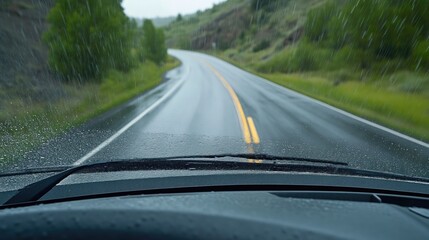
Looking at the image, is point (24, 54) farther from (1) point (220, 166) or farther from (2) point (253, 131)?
(1) point (220, 166)

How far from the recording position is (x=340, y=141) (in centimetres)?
794

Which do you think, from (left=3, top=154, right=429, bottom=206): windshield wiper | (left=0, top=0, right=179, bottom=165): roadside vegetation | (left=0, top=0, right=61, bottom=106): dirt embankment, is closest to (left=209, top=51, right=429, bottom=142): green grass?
(left=3, top=154, right=429, bottom=206): windshield wiper

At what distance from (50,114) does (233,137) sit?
5.39 meters

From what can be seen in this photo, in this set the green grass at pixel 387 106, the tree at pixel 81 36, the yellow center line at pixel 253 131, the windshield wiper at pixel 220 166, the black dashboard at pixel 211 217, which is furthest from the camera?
the tree at pixel 81 36

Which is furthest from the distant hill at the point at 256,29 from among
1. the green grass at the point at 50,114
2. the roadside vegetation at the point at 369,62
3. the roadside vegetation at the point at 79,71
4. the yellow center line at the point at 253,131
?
the yellow center line at the point at 253,131

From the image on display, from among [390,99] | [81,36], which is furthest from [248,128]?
[81,36]

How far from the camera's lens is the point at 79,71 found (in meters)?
17.2

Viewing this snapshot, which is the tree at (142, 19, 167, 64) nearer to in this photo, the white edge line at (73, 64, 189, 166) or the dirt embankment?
the dirt embankment

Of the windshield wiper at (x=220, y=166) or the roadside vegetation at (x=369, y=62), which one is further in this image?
the roadside vegetation at (x=369, y=62)

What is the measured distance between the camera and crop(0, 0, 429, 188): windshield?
705cm

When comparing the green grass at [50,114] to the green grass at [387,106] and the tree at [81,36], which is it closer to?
the tree at [81,36]

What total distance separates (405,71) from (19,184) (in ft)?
69.5

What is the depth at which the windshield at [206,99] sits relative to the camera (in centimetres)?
705

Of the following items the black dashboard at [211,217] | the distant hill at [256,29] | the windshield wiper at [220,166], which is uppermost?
the distant hill at [256,29]
